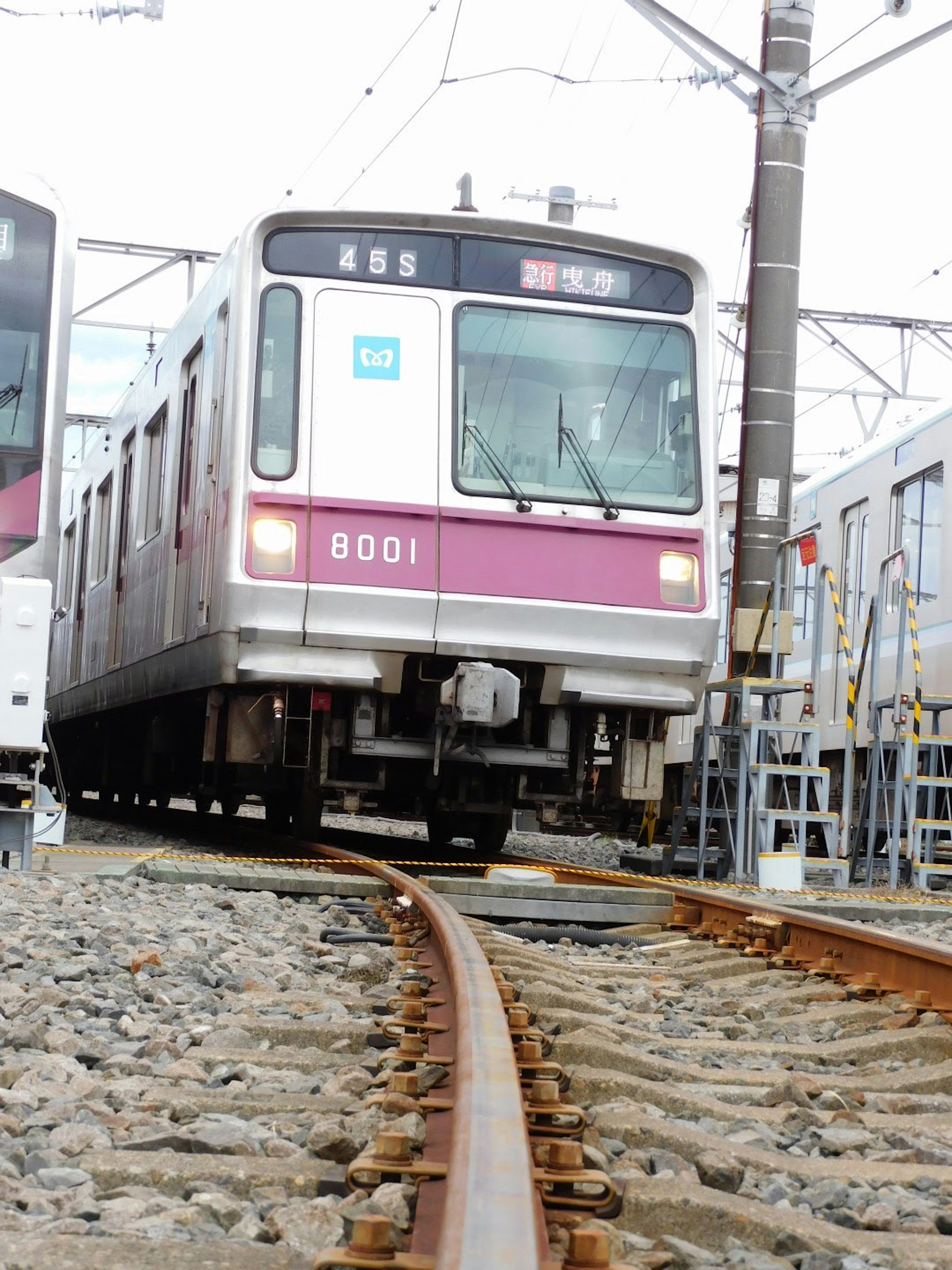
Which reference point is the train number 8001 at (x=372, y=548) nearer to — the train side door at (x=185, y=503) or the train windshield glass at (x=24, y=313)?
the train side door at (x=185, y=503)

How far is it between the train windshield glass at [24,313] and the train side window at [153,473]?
2058 mm

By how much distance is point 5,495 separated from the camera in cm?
796

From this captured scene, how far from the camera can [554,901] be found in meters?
6.49

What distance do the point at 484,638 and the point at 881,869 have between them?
498cm

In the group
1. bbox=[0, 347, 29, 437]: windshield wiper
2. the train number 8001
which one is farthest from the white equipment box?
the train number 8001

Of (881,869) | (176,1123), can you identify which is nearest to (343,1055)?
(176,1123)

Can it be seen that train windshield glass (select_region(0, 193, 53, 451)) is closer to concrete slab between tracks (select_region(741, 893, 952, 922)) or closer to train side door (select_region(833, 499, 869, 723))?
concrete slab between tracks (select_region(741, 893, 952, 922))

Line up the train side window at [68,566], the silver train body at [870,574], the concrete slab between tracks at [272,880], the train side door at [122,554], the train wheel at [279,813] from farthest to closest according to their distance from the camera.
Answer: the train side window at [68,566]
the train side door at [122,554]
the silver train body at [870,574]
the train wheel at [279,813]
the concrete slab between tracks at [272,880]

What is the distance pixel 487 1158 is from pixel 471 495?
5903 mm

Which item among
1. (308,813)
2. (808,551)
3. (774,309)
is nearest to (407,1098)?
(308,813)

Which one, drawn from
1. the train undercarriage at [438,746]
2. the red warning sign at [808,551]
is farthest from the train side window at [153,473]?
the red warning sign at [808,551]

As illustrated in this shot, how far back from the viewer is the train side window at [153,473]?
1038 centimetres

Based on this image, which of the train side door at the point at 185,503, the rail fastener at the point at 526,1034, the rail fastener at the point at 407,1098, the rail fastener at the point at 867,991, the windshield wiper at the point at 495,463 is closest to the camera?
the rail fastener at the point at 407,1098

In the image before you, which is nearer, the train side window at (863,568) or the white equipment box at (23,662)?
the white equipment box at (23,662)
